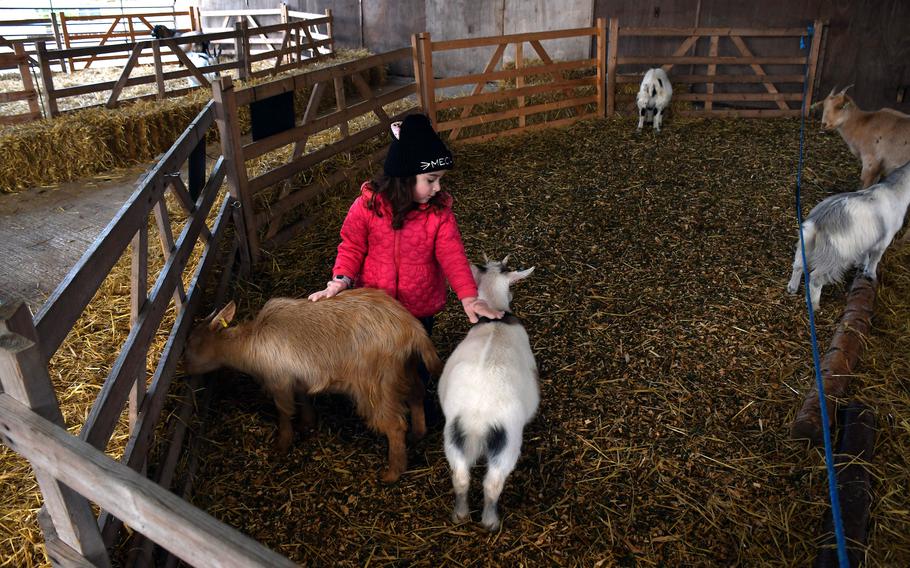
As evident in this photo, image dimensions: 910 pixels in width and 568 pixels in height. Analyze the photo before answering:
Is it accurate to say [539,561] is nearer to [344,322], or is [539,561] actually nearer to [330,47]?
[344,322]

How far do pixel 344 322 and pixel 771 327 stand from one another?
360 centimetres

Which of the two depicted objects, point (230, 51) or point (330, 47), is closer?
point (330, 47)

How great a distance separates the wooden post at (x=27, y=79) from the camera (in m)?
8.89

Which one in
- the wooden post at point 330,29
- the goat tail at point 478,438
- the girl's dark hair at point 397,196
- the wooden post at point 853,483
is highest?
the wooden post at point 330,29

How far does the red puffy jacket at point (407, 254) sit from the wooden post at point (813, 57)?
10111mm

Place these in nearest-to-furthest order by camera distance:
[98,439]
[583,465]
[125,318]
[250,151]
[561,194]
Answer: [98,439] < [583,465] < [125,318] < [250,151] < [561,194]

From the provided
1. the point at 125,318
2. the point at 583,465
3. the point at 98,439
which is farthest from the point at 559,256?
the point at 98,439

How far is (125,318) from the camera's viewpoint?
14.9 feet

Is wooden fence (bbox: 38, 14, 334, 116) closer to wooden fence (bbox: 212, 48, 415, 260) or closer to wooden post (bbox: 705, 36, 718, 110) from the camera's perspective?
wooden fence (bbox: 212, 48, 415, 260)

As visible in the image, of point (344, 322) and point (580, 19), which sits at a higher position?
point (580, 19)

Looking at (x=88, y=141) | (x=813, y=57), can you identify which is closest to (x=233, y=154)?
(x=88, y=141)

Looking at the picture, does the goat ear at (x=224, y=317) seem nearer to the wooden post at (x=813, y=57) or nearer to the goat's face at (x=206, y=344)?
the goat's face at (x=206, y=344)

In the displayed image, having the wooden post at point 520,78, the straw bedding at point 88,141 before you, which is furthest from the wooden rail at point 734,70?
the straw bedding at point 88,141

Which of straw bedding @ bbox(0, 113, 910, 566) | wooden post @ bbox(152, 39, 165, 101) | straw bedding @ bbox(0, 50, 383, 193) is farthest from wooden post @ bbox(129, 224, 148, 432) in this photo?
wooden post @ bbox(152, 39, 165, 101)
